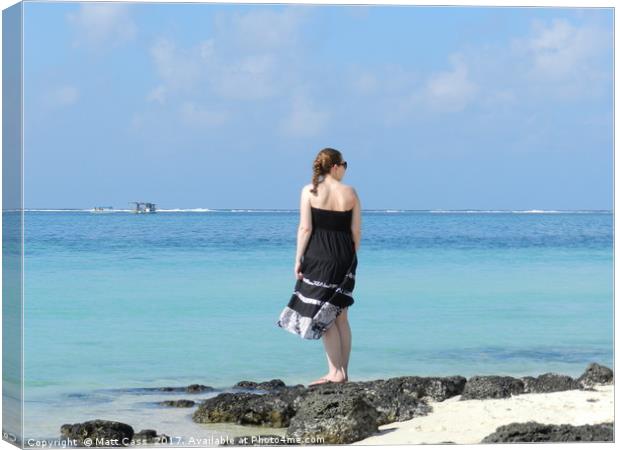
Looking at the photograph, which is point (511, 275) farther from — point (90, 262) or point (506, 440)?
point (506, 440)

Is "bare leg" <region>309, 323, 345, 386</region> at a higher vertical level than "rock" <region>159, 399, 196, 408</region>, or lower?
higher

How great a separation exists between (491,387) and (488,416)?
77 centimetres

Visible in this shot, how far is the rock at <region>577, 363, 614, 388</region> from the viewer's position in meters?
8.48

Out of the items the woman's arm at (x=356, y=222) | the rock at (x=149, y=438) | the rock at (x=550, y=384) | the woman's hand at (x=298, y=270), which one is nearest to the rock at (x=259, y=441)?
the rock at (x=149, y=438)

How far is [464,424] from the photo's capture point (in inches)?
291

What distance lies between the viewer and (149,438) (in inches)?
288

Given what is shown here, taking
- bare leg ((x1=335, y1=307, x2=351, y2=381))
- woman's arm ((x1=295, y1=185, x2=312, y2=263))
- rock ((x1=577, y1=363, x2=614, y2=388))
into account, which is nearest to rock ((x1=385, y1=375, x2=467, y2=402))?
bare leg ((x1=335, y1=307, x2=351, y2=381))

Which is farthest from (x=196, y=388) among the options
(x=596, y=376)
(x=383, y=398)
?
(x=596, y=376)

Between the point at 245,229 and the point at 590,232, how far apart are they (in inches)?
194

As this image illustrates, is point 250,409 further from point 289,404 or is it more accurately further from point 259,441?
point 259,441

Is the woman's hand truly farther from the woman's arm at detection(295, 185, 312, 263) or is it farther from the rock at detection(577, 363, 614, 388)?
the rock at detection(577, 363, 614, 388)

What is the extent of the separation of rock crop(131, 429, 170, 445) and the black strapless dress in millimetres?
1152

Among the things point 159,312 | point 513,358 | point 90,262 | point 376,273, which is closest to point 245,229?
point 90,262

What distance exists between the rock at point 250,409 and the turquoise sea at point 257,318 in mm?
153
